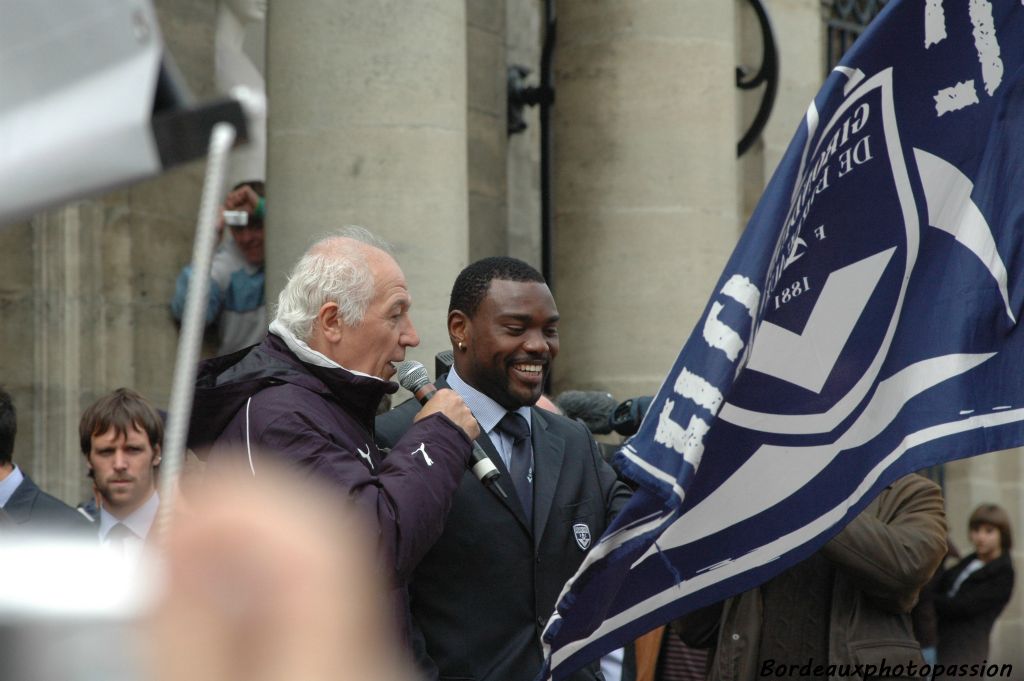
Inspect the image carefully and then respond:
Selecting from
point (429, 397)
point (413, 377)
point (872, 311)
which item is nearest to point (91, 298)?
point (413, 377)

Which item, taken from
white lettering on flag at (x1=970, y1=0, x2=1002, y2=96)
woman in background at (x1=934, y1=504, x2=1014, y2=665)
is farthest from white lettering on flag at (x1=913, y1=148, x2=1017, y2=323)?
woman in background at (x1=934, y1=504, x2=1014, y2=665)

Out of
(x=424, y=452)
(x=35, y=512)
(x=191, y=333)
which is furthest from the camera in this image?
(x=35, y=512)

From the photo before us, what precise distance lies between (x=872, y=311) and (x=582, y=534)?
99 centimetres

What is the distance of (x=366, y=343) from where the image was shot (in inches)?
182

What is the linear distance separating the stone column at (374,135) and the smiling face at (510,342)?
223 cm

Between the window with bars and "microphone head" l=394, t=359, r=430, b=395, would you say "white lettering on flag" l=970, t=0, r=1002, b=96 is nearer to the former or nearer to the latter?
"microphone head" l=394, t=359, r=430, b=395

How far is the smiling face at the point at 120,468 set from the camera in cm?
569

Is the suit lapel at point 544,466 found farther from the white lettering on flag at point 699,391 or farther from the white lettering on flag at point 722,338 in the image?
the white lettering on flag at point 722,338

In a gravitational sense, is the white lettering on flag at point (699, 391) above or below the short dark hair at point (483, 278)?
below

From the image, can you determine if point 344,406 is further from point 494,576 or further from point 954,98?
Result: point 954,98

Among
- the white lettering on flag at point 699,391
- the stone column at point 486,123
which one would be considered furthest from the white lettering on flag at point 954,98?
the stone column at point 486,123

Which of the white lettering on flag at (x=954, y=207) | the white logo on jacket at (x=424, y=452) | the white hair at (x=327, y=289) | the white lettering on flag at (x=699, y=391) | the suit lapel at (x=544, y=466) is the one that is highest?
the white lettering on flag at (x=954, y=207)

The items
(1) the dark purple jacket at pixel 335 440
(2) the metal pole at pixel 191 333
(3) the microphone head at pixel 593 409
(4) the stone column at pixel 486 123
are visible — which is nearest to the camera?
(2) the metal pole at pixel 191 333

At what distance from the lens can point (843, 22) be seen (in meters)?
13.0
